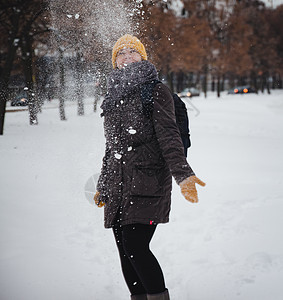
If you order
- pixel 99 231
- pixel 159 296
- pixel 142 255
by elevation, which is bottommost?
pixel 99 231

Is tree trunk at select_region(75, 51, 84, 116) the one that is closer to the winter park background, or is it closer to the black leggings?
the winter park background

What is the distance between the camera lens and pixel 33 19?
121 inches

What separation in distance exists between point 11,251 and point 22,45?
2.16 metres

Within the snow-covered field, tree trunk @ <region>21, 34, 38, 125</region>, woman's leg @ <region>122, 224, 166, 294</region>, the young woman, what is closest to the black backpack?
the young woman

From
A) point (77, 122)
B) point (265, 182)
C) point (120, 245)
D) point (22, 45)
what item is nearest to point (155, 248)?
point (120, 245)

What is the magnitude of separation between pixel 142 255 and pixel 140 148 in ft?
1.91

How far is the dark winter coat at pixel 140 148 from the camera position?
1577 millimetres

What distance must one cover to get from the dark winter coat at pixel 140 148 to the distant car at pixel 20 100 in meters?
2.01

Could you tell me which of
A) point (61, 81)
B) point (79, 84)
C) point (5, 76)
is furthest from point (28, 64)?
point (79, 84)

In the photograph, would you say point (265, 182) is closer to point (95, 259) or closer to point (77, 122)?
point (95, 259)

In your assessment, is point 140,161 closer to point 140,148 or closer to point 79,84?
point 140,148

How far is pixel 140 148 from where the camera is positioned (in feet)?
5.34

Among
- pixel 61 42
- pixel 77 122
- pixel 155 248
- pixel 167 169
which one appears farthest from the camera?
pixel 77 122

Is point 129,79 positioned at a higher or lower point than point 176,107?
higher
